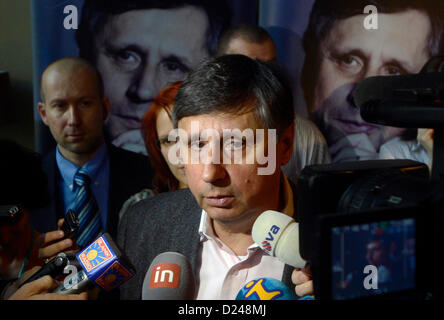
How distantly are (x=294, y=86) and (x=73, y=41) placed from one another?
0.92 m

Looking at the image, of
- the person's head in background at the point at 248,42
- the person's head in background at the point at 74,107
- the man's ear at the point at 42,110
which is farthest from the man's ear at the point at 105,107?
the person's head in background at the point at 248,42

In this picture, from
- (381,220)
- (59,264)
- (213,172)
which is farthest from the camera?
(213,172)

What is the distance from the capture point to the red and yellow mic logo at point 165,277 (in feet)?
3.91

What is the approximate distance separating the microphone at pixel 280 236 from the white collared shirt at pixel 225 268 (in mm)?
399

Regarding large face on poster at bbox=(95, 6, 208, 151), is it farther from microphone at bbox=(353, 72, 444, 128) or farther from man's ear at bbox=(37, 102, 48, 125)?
microphone at bbox=(353, 72, 444, 128)

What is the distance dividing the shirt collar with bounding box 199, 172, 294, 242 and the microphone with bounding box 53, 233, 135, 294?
1.32ft

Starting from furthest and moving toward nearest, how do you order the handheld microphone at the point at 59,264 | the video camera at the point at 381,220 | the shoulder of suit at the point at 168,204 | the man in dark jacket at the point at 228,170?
1. the shoulder of suit at the point at 168,204
2. the man in dark jacket at the point at 228,170
3. the handheld microphone at the point at 59,264
4. the video camera at the point at 381,220

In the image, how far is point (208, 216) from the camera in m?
1.60

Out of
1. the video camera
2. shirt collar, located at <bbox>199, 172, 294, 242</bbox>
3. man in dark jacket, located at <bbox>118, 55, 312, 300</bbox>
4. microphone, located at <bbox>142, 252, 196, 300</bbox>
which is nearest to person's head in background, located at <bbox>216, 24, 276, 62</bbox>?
man in dark jacket, located at <bbox>118, 55, 312, 300</bbox>

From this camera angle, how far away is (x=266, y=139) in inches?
58.3

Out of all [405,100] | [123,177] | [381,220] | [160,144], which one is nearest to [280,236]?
[381,220]

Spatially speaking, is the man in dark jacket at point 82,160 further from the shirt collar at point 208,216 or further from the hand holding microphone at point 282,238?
the hand holding microphone at point 282,238

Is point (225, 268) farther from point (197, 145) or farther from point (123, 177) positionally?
point (123, 177)

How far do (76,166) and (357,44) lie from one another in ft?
4.17
